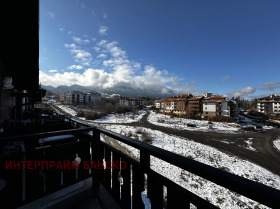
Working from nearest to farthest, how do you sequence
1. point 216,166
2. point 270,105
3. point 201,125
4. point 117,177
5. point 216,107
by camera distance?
point 117,177
point 216,166
point 201,125
point 216,107
point 270,105

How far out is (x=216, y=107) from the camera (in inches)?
1153

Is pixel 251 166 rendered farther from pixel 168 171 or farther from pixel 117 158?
pixel 117 158

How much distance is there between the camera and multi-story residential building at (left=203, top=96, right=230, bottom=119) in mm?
28609

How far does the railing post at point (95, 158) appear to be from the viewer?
1.93 meters

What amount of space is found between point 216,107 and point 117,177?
33.8 m

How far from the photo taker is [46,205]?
5.49ft

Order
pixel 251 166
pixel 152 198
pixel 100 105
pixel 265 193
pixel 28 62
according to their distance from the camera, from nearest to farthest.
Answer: pixel 265 193
pixel 152 198
pixel 28 62
pixel 251 166
pixel 100 105

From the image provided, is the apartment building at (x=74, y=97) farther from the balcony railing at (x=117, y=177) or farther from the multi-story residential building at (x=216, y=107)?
the balcony railing at (x=117, y=177)

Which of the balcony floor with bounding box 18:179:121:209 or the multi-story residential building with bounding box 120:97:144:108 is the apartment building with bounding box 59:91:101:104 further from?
the balcony floor with bounding box 18:179:121:209

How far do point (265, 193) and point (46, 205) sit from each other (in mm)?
2449

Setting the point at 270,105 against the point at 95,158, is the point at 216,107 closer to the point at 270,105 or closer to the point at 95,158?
the point at 270,105

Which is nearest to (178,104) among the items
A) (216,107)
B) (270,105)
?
(216,107)

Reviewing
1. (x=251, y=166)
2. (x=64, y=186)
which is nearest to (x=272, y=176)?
(x=251, y=166)

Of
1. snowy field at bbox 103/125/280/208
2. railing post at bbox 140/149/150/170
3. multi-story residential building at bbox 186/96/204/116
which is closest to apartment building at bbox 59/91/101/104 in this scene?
multi-story residential building at bbox 186/96/204/116
